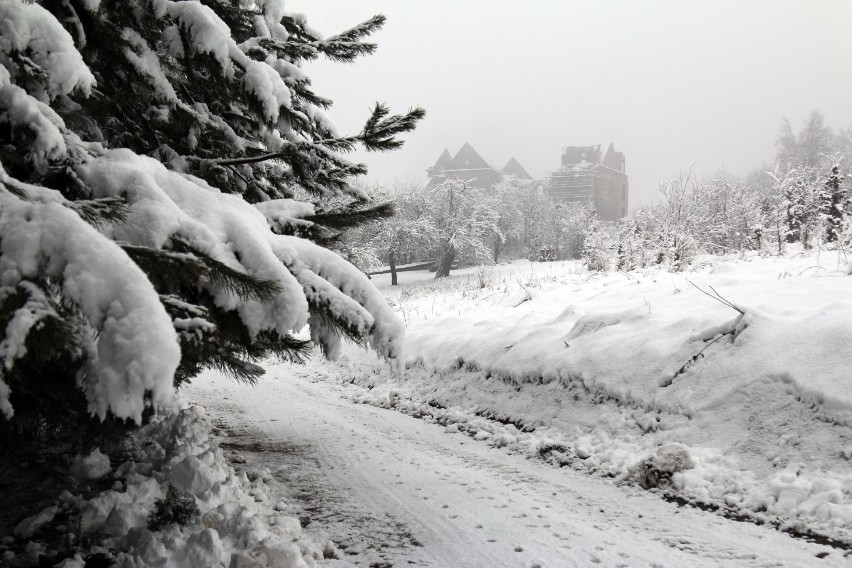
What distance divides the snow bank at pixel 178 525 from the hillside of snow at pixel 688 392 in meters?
2.67

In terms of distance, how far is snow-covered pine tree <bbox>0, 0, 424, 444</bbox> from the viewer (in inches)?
50.1

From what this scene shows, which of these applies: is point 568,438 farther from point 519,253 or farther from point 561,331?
point 519,253

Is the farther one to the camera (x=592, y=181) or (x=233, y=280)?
(x=592, y=181)

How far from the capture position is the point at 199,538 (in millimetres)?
2283

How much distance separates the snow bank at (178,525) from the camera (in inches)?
88.1

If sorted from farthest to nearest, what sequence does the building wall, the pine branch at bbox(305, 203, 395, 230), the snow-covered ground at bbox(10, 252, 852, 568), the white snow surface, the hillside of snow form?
the building wall < the hillside of snow < the pine branch at bbox(305, 203, 395, 230) < the snow-covered ground at bbox(10, 252, 852, 568) < the white snow surface

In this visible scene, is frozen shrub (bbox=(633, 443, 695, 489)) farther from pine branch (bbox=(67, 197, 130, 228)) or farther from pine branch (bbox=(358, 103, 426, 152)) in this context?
pine branch (bbox=(67, 197, 130, 228))

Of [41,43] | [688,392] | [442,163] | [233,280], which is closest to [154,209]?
[233,280]

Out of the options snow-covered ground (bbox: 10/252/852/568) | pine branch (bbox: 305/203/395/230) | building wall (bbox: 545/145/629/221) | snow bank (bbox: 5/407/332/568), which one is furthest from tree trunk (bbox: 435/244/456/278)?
building wall (bbox: 545/145/629/221)

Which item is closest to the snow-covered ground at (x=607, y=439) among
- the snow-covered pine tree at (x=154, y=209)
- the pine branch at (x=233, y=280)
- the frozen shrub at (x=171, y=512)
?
the frozen shrub at (x=171, y=512)

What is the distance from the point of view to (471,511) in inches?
132

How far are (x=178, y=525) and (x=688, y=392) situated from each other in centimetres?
423

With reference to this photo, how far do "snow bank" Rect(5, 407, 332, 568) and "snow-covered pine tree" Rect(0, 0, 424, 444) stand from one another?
0.64 meters

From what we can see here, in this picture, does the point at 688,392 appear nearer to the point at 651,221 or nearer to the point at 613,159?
the point at 651,221
